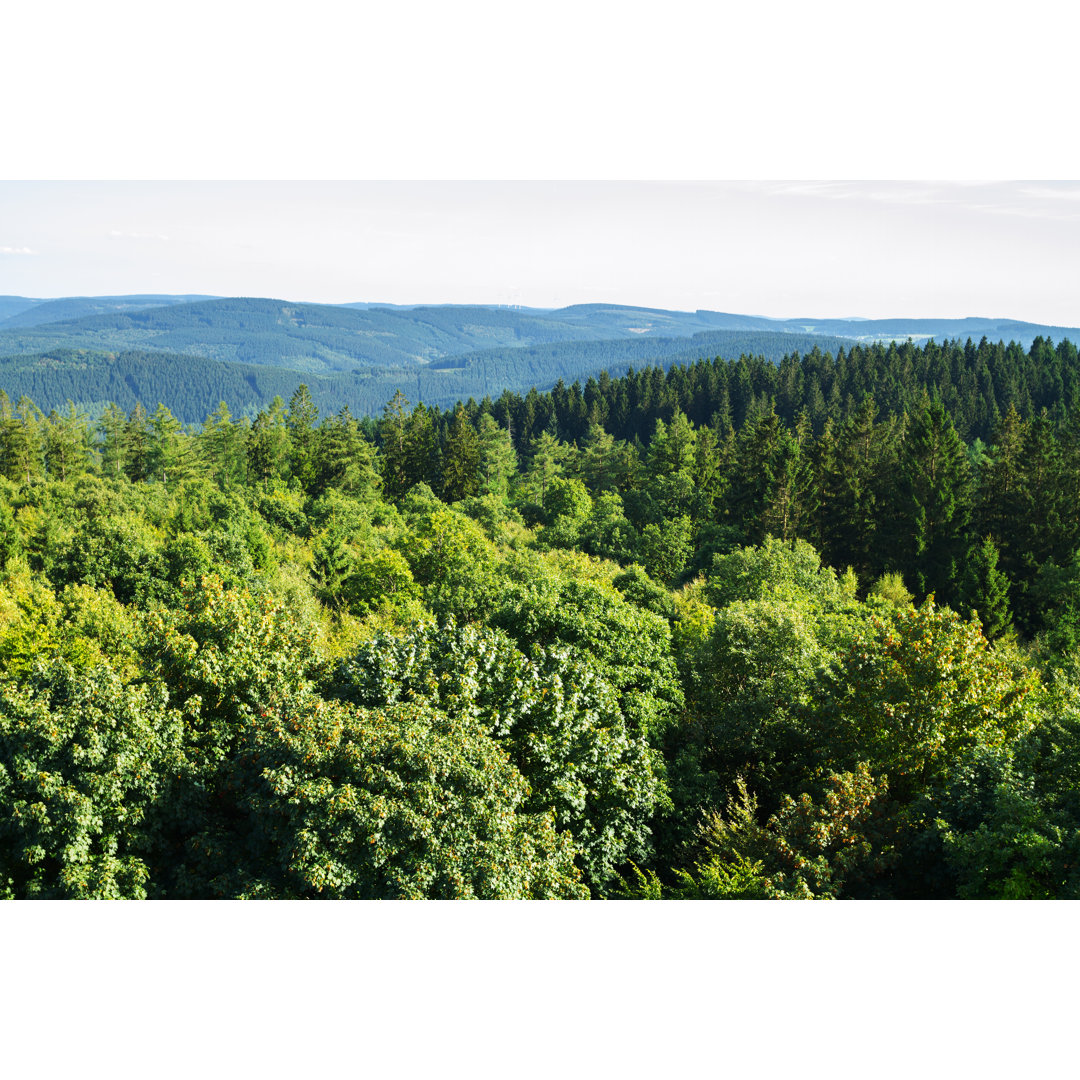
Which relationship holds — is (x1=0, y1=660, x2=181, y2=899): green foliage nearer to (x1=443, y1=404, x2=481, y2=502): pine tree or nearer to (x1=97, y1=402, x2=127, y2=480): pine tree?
(x1=443, y1=404, x2=481, y2=502): pine tree

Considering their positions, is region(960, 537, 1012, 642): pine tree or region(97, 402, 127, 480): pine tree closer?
region(960, 537, 1012, 642): pine tree

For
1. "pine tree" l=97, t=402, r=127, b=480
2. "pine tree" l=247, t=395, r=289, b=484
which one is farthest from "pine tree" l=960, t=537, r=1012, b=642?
"pine tree" l=97, t=402, r=127, b=480

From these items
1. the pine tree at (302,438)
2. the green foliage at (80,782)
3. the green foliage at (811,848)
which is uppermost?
the pine tree at (302,438)

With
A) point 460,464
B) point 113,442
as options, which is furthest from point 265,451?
point 460,464

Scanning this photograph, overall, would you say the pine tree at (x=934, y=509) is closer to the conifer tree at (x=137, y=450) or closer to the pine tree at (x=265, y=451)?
the pine tree at (x=265, y=451)

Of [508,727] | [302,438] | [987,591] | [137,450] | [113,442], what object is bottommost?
[987,591]

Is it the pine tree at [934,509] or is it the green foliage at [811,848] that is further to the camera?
the pine tree at [934,509]

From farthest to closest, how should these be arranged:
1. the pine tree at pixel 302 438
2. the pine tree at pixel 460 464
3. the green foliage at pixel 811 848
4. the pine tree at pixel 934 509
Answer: the pine tree at pixel 460 464, the pine tree at pixel 302 438, the pine tree at pixel 934 509, the green foliage at pixel 811 848

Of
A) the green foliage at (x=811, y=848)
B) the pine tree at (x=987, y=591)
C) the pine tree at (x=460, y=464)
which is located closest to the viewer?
the green foliage at (x=811, y=848)

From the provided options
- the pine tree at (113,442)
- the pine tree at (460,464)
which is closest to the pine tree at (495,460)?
the pine tree at (460,464)

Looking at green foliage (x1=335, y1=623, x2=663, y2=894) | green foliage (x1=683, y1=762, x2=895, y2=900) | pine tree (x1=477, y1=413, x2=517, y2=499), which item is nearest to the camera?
green foliage (x1=683, y1=762, x2=895, y2=900)

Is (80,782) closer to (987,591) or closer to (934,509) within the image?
(987,591)

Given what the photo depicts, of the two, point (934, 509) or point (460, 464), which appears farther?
point (460, 464)

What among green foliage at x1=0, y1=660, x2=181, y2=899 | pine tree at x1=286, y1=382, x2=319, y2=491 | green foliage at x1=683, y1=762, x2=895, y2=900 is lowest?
green foliage at x1=683, y1=762, x2=895, y2=900
